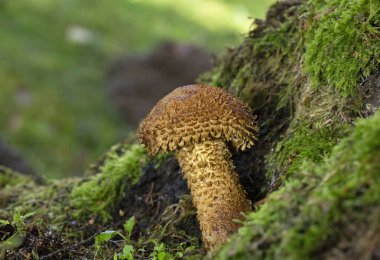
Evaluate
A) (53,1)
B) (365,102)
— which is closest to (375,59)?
(365,102)

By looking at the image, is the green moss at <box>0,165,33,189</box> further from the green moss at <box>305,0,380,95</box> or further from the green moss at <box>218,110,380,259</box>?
the green moss at <box>218,110,380,259</box>

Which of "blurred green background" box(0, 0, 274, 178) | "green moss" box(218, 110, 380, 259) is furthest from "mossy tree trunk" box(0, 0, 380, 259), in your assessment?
"blurred green background" box(0, 0, 274, 178)

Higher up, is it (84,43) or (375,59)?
(84,43)

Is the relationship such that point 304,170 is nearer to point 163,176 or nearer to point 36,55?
point 163,176

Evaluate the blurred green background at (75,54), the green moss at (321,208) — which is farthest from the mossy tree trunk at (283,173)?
the blurred green background at (75,54)

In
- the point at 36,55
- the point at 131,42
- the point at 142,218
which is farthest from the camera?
the point at 131,42

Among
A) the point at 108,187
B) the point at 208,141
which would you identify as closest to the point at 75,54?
the point at 108,187
